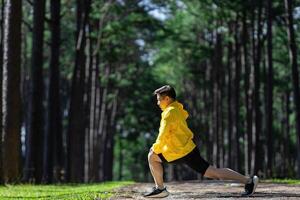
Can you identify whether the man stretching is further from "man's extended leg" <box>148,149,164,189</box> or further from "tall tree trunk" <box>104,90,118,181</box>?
"tall tree trunk" <box>104,90,118,181</box>

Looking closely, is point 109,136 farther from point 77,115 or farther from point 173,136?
point 173,136

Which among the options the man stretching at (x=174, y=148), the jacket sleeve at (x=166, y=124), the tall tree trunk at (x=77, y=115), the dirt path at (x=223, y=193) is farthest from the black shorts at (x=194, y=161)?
the tall tree trunk at (x=77, y=115)

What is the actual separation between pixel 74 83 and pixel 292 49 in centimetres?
861

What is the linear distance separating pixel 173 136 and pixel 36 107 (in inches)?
437

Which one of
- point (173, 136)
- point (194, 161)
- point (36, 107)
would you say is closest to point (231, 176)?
point (194, 161)

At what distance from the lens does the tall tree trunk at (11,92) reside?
15492 millimetres

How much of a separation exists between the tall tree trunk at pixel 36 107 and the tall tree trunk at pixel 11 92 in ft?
9.43

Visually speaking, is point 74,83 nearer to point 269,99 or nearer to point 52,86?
point 52,86

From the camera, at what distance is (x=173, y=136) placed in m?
8.24

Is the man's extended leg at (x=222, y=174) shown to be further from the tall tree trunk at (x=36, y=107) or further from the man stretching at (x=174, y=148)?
the tall tree trunk at (x=36, y=107)

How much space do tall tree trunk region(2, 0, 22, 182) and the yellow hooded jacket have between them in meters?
8.01

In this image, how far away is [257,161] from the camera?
2650cm

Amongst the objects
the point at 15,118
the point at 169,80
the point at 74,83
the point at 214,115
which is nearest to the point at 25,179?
the point at 15,118

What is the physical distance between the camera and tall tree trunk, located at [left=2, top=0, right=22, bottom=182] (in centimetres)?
1549
